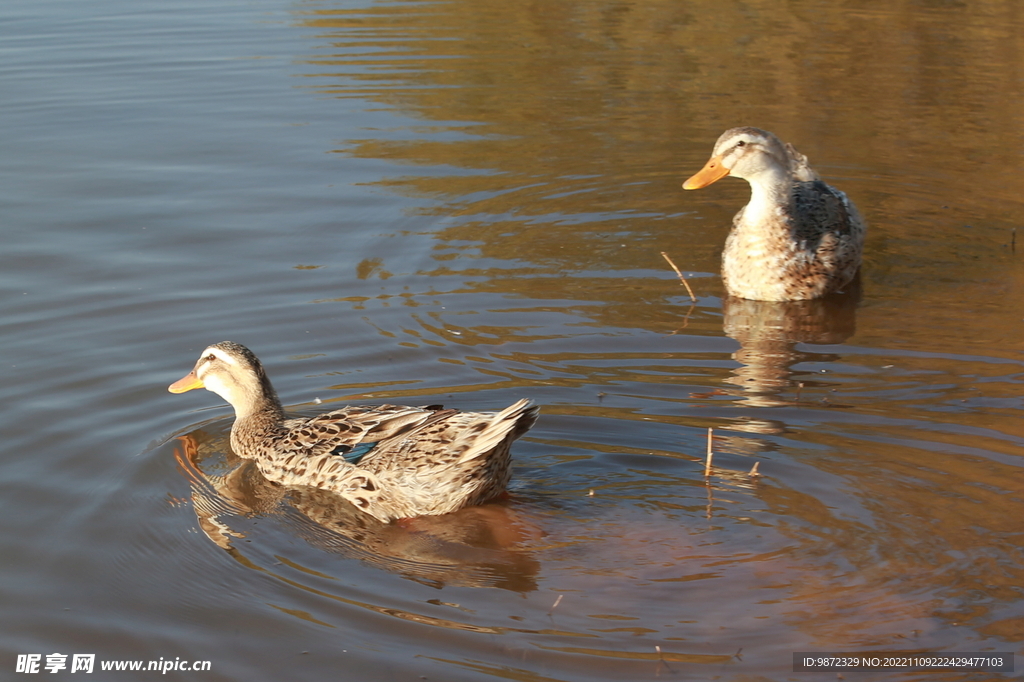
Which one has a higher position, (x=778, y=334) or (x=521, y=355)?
(x=521, y=355)

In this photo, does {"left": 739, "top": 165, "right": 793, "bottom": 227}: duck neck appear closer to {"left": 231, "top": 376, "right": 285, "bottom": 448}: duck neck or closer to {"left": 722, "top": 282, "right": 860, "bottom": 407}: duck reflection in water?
{"left": 722, "top": 282, "right": 860, "bottom": 407}: duck reflection in water

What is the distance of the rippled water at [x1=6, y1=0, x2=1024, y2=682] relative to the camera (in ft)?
18.0

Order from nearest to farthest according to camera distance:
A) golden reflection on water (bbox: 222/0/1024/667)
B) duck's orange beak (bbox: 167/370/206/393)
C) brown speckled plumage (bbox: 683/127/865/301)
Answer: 1. golden reflection on water (bbox: 222/0/1024/667)
2. duck's orange beak (bbox: 167/370/206/393)
3. brown speckled plumage (bbox: 683/127/865/301)

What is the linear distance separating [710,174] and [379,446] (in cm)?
482

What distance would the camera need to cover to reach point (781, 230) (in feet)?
31.7

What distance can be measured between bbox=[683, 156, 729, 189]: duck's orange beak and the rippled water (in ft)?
2.07

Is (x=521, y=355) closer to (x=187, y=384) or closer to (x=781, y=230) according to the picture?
(x=187, y=384)

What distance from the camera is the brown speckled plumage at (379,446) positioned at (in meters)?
6.41

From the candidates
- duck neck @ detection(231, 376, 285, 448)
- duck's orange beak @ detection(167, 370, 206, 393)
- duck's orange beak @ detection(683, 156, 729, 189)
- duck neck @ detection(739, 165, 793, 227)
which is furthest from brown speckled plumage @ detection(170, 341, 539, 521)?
duck's orange beak @ detection(683, 156, 729, 189)

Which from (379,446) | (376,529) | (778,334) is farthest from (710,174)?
(376,529)

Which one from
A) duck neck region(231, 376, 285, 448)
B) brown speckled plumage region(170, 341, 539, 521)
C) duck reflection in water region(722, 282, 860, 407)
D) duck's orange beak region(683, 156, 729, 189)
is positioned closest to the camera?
brown speckled plumage region(170, 341, 539, 521)

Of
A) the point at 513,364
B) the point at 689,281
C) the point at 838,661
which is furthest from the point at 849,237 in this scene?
the point at 838,661

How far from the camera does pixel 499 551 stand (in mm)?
6184

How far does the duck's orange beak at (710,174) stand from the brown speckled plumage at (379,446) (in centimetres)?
437
